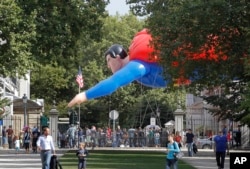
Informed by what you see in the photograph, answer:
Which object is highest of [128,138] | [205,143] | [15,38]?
[15,38]

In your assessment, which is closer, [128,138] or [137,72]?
[137,72]

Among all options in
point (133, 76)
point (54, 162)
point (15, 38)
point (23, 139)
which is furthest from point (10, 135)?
point (54, 162)

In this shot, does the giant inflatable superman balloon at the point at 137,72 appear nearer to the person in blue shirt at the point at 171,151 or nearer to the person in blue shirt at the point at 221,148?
the person in blue shirt at the point at 221,148

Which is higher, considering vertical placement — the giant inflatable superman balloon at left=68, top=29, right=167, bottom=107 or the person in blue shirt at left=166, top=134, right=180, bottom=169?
the giant inflatable superman balloon at left=68, top=29, right=167, bottom=107

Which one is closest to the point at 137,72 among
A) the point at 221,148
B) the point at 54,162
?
the point at 221,148

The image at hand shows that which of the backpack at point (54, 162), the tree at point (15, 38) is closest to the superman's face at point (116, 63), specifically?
the tree at point (15, 38)

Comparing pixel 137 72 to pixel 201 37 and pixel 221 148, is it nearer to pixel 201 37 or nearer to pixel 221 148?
pixel 201 37

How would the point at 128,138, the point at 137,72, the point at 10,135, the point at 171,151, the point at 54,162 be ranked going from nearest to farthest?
the point at 54,162
the point at 171,151
the point at 137,72
the point at 10,135
the point at 128,138

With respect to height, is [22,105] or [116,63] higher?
[116,63]

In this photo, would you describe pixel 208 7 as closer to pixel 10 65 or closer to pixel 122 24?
pixel 10 65

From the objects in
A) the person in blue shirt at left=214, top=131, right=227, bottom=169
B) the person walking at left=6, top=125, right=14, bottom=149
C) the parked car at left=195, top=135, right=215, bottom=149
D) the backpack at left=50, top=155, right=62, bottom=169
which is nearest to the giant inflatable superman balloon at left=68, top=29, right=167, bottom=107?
the person walking at left=6, top=125, right=14, bottom=149

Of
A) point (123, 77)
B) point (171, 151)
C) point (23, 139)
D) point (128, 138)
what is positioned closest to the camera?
point (171, 151)

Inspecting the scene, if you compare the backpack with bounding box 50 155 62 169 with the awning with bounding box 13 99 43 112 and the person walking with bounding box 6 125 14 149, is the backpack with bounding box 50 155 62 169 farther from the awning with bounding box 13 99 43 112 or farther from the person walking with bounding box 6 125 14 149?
the awning with bounding box 13 99 43 112

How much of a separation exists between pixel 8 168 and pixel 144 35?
23.1 metres
